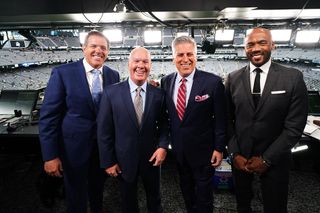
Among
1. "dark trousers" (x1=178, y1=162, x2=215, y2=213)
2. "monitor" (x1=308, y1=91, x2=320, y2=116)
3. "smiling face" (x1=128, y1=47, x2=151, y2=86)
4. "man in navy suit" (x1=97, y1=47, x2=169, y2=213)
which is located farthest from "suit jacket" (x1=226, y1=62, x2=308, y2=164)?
"monitor" (x1=308, y1=91, x2=320, y2=116)

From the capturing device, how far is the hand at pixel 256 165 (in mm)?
1463

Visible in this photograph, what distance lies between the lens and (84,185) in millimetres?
1750

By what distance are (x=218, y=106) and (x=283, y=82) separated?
44 cm

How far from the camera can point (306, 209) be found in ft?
6.89

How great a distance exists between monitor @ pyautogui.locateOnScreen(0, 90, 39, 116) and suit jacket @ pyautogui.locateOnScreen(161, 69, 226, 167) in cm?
240

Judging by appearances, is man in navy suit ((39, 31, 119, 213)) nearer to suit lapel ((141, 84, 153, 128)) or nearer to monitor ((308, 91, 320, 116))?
suit lapel ((141, 84, 153, 128))

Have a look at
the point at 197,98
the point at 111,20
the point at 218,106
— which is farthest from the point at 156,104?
the point at 111,20

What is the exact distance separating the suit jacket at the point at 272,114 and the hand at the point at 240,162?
33 mm

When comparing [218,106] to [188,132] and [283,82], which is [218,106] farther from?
[283,82]

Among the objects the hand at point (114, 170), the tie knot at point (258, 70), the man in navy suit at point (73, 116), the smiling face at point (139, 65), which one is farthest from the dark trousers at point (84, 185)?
the tie knot at point (258, 70)

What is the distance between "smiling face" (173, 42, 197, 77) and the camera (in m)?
1.50

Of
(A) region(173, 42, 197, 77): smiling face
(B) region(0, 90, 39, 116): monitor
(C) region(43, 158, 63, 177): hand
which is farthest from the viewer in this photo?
(B) region(0, 90, 39, 116): monitor

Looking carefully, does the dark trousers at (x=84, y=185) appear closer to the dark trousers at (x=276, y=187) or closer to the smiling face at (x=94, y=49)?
the smiling face at (x=94, y=49)

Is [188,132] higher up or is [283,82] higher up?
[283,82]
